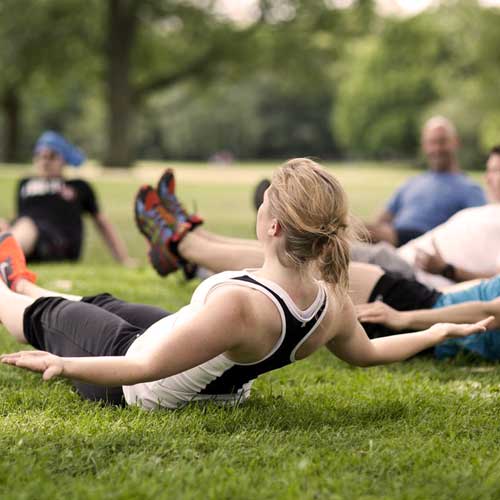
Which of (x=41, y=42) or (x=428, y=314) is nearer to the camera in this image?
(x=428, y=314)

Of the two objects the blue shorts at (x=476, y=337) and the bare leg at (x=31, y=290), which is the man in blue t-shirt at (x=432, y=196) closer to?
the blue shorts at (x=476, y=337)

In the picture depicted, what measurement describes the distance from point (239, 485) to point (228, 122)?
67.4 metres

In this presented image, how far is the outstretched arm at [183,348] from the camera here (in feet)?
8.66

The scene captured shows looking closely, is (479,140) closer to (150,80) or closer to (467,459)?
(150,80)

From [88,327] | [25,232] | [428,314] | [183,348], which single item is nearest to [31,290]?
[88,327]

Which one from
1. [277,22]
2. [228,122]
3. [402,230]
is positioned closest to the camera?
[402,230]

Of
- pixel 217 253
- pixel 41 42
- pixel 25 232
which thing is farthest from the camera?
pixel 41 42

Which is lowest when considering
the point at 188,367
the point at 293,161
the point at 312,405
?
the point at 312,405

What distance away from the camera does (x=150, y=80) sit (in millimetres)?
32031

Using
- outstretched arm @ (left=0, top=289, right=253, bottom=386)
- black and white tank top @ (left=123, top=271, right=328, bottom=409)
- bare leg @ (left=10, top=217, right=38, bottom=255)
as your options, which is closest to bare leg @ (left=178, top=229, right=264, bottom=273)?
black and white tank top @ (left=123, top=271, right=328, bottom=409)

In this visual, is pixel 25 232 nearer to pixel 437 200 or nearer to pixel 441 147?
pixel 437 200

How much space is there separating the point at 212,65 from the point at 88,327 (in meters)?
28.1

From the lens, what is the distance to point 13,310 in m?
3.64

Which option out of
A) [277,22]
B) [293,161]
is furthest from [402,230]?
[277,22]
